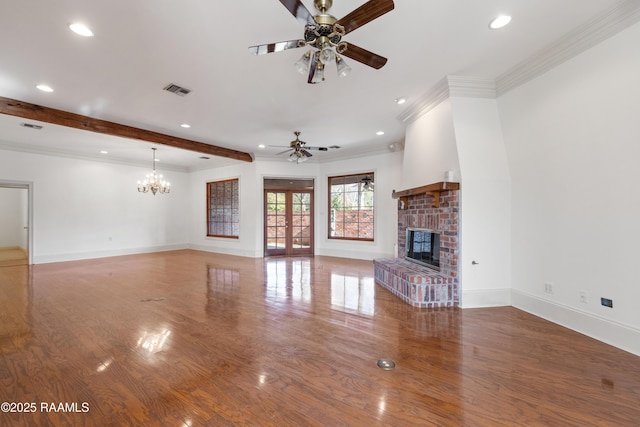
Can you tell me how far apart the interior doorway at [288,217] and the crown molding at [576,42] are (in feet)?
19.0

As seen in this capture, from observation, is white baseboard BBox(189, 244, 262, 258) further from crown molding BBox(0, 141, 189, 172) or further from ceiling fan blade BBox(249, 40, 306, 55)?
ceiling fan blade BBox(249, 40, 306, 55)

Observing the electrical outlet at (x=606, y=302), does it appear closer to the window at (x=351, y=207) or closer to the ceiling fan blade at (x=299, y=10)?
the ceiling fan blade at (x=299, y=10)

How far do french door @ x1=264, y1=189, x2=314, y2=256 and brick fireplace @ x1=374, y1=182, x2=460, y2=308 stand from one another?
13.9ft

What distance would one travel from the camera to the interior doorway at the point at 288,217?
838 cm

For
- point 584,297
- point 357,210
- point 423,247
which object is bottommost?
point 584,297

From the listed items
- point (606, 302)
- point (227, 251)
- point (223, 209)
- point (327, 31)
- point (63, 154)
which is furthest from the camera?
point (223, 209)

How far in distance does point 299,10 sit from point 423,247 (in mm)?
3841

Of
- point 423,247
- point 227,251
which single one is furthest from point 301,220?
point 423,247

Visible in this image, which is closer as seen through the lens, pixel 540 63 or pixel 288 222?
pixel 540 63

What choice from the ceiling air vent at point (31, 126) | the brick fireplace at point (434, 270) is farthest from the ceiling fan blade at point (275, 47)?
the ceiling air vent at point (31, 126)

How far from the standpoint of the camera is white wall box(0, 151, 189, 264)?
6922 mm

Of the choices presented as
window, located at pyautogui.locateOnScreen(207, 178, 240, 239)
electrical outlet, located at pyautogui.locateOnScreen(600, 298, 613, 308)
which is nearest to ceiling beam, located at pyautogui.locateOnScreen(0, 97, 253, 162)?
window, located at pyautogui.locateOnScreen(207, 178, 240, 239)

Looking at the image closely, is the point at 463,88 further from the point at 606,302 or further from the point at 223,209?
the point at 223,209

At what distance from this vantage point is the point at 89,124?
5.00 metres
